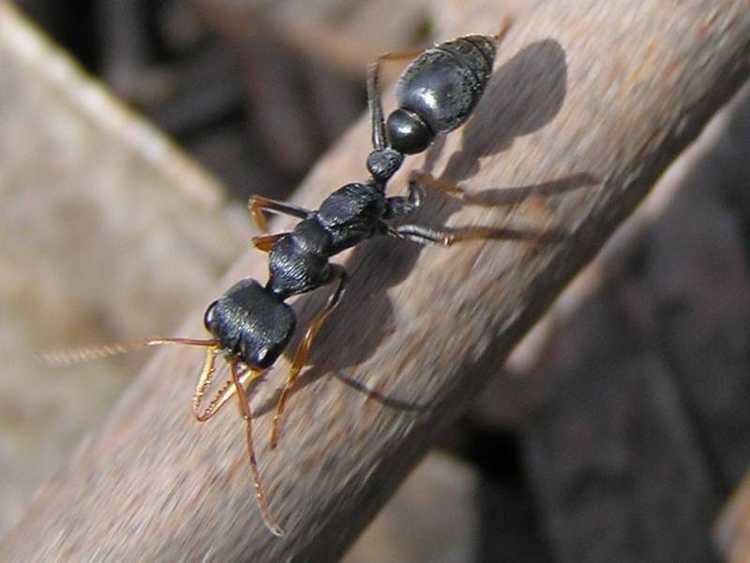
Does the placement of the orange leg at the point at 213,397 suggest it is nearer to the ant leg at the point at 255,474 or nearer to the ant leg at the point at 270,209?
the ant leg at the point at 255,474

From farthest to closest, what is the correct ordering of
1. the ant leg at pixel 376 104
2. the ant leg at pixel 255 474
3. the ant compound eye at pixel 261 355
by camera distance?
the ant leg at pixel 376 104 < the ant compound eye at pixel 261 355 < the ant leg at pixel 255 474

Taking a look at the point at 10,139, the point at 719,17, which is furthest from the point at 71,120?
the point at 719,17

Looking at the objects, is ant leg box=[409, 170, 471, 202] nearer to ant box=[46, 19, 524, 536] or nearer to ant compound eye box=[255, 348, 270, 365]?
ant box=[46, 19, 524, 536]

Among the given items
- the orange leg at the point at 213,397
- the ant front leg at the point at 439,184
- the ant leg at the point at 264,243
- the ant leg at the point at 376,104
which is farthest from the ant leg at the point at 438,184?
the orange leg at the point at 213,397

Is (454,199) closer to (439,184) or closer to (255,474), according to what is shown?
(439,184)

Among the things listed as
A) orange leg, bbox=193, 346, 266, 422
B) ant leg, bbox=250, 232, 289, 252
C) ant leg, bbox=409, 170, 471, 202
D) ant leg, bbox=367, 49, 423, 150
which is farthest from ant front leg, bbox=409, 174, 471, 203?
orange leg, bbox=193, 346, 266, 422

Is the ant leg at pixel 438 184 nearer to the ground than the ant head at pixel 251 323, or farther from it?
farther from it
